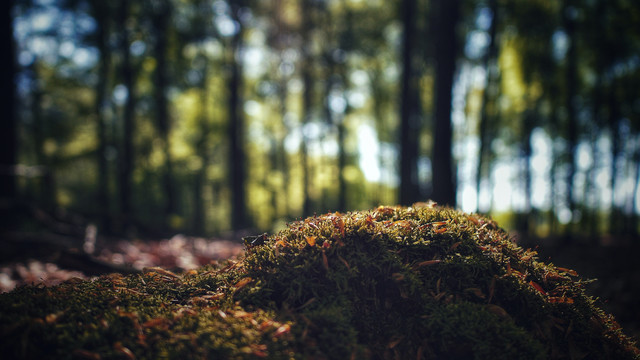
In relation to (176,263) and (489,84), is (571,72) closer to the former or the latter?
(489,84)

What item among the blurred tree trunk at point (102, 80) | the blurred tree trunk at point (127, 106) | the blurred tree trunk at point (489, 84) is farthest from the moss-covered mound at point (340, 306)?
the blurred tree trunk at point (127, 106)

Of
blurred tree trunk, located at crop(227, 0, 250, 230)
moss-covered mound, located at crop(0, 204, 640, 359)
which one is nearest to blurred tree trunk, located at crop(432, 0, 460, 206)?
moss-covered mound, located at crop(0, 204, 640, 359)

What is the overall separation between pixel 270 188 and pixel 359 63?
12.3 metres

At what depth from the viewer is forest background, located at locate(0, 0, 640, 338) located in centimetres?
1697

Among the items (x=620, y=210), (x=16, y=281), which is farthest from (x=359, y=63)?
(x=16, y=281)

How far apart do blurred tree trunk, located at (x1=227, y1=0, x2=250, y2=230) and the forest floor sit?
20.0ft

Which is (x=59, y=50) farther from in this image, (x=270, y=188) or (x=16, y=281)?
(x=16, y=281)

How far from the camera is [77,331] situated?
175 cm

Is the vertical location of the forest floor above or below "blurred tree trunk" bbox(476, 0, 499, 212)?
below

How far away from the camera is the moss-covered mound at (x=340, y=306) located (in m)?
1.71

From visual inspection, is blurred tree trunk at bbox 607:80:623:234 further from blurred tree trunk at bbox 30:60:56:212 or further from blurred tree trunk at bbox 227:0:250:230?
blurred tree trunk at bbox 30:60:56:212

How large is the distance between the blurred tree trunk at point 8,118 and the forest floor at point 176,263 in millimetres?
2748

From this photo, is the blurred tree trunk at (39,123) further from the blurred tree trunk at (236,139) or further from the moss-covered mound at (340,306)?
the moss-covered mound at (340,306)

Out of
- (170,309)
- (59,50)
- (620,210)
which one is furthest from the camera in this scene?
(620,210)
